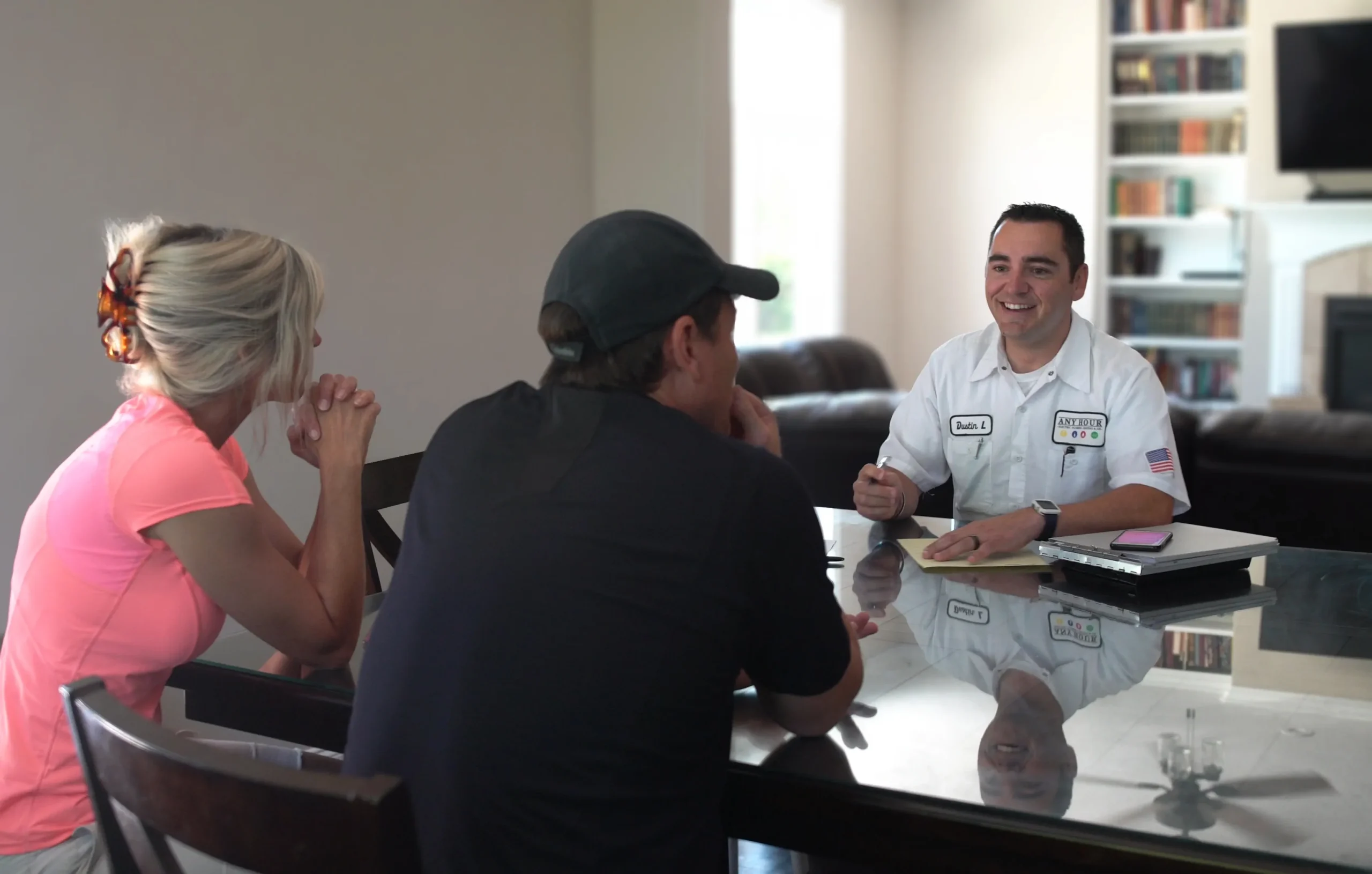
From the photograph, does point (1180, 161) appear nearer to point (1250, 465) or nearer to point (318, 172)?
point (1250, 465)

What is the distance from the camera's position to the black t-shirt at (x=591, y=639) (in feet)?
3.61

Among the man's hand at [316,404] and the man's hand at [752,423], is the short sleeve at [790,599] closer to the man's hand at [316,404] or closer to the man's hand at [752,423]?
the man's hand at [752,423]

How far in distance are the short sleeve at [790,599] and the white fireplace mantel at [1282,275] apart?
6807mm

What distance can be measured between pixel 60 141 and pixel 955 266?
608cm

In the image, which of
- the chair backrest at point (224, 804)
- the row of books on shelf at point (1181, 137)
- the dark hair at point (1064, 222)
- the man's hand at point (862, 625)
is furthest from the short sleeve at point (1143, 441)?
the row of books on shelf at point (1181, 137)

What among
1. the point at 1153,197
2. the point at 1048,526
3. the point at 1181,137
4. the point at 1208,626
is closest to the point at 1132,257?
the point at 1153,197

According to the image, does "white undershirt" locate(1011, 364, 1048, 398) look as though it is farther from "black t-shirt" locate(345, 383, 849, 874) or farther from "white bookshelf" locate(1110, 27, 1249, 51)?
"white bookshelf" locate(1110, 27, 1249, 51)

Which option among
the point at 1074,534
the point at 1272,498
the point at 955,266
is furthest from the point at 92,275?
the point at 955,266

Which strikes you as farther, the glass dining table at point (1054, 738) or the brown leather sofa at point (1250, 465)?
the brown leather sofa at point (1250, 465)

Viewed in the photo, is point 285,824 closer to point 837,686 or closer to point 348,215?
point 837,686

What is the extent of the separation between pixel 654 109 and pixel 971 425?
2.84 meters

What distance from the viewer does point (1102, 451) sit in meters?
2.37

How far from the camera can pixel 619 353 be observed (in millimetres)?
1249

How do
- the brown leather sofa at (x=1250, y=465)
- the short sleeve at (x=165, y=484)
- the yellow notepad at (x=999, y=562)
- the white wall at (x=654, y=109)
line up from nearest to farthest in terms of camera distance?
1. the short sleeve at (x=165, y=484)
2. the yellow notepad at (x=999, y=562)
3. the brown leather sofa at (x=1250, y=465)
4. the white wall at (x=654, y=109)
